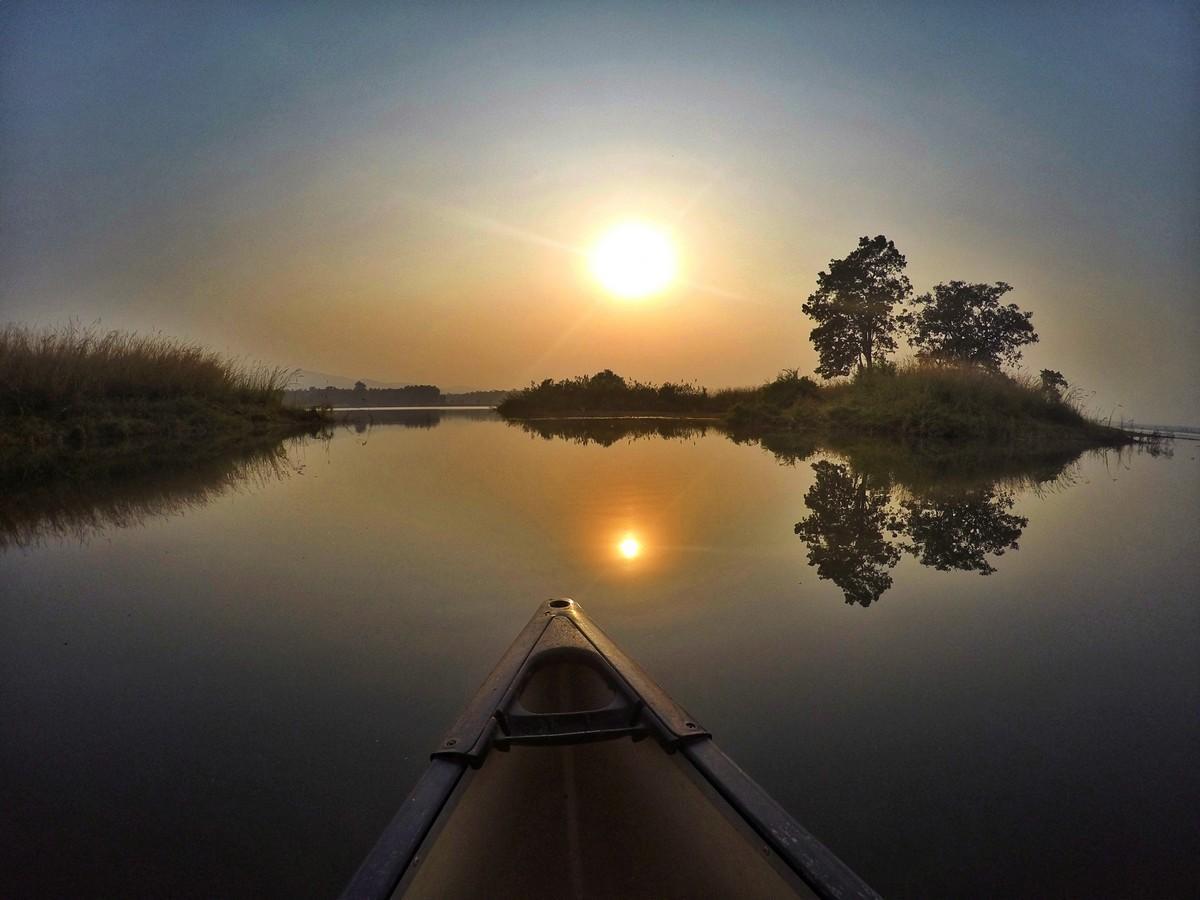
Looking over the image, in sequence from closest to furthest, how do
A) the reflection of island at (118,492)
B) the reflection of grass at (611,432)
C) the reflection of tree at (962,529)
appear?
the reflection of tree at (962,529) < the reflection of island at (118,492) < the reflection of grass at (611,432)

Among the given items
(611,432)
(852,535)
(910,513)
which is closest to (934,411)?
(611,432)

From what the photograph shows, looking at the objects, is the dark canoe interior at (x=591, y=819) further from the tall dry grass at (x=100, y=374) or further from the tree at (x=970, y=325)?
the tree at (x=970, y=325)

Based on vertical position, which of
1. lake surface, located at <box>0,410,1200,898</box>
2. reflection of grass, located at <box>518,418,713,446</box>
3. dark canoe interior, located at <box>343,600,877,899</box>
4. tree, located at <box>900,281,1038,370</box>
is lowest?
lake surface, located at <box>0,410,1200,898</box>

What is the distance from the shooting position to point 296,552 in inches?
182

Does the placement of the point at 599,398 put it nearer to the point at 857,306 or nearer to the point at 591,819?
the point at 857,306

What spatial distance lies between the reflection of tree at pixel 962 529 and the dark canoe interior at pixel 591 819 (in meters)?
3.20

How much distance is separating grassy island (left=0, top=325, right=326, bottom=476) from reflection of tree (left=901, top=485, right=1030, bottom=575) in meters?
10.2

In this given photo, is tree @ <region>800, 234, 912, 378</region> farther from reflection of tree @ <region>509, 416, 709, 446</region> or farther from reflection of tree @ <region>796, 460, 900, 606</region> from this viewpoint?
reflection of tree @ <region>796, 460, 900, 606</region>

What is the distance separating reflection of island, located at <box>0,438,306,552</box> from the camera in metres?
5.20

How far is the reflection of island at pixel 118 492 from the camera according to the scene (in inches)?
205

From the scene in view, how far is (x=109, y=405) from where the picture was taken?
482 inches

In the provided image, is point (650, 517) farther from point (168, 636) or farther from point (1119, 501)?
point (1119, 501)

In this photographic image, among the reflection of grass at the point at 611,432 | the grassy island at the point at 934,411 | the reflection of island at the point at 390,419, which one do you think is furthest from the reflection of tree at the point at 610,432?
the reflection of island at the point at 390,419

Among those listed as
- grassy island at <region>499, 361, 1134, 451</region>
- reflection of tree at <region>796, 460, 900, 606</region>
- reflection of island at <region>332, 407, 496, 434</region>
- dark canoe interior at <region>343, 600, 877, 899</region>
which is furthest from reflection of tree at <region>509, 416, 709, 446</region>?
dark canoe interior at <region>343, 600, 877, 899</region>
